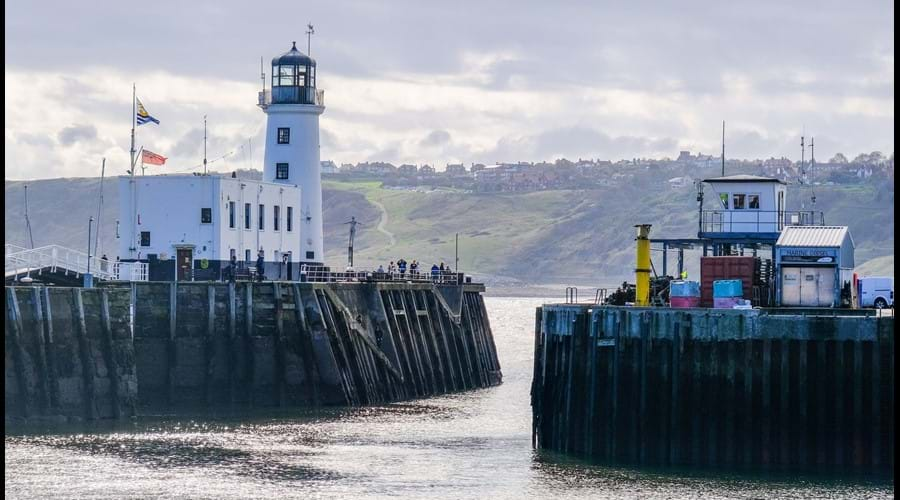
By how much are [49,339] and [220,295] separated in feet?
26.2

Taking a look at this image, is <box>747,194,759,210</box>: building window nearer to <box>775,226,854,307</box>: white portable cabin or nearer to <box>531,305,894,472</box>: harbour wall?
<box>775,226,854,307</box>: white portable cabin

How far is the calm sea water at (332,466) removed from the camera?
47.2 metres

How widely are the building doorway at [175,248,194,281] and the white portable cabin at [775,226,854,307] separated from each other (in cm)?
3086

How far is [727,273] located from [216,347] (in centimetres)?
1986

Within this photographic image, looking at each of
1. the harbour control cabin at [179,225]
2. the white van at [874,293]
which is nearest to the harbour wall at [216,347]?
the harbour control cabin at [179,225]

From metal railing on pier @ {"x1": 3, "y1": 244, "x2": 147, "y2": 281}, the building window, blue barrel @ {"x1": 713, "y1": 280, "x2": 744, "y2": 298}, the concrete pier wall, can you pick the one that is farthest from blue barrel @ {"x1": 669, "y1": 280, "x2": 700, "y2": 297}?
metal railing on pier @ {"x1": 3, "y1": 244, "x2": 147, "y2": 281}

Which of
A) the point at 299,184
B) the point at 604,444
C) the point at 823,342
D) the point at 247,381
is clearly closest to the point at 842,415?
the point at 823,342

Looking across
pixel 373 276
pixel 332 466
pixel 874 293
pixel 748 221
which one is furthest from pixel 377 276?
pixel 332 466

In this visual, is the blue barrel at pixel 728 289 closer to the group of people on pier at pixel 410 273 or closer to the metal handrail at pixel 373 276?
the metal handrail at pixel 373 276

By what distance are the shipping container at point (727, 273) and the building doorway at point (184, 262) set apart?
28.8 m

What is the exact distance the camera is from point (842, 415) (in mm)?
48188

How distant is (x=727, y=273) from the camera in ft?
→ 182

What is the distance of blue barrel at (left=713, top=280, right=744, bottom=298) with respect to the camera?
2110 inches

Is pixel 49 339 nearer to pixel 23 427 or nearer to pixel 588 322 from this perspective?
pixel 23 427
